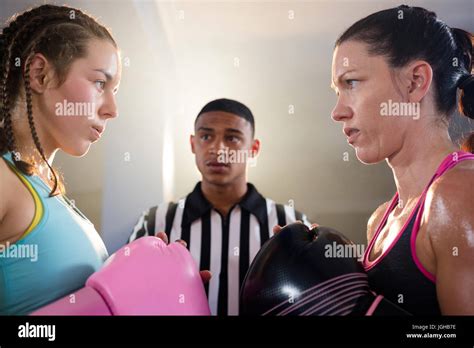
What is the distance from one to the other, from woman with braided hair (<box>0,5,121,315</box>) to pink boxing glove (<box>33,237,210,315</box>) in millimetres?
83

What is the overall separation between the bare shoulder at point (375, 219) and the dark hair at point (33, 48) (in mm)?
811

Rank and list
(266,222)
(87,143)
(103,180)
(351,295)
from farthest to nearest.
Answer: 1. (266,222)
2. (103,180)
3. (87,143)
4. (351,295)

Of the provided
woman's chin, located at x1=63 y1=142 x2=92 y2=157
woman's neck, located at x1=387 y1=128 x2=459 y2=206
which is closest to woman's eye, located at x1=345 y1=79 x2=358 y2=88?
woman's neck, located at x1=387 y1=128 x2=459 y2=206

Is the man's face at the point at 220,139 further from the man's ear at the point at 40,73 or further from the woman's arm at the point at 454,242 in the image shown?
the woman's arm at the point at 454,242

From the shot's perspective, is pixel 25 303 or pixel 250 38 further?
pixel 250 38

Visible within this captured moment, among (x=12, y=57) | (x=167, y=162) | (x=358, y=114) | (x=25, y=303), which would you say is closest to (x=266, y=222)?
(x=167, y=162)

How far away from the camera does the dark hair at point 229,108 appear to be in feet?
4.43

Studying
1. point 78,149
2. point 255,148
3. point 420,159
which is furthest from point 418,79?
point 78,149

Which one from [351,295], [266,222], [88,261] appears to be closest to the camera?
[351,295]

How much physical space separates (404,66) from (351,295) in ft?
1.79

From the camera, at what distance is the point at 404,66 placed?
1.13 meters

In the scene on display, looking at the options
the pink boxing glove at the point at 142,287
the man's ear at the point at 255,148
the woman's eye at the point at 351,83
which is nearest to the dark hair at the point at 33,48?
the pink boxing glove at the point at 142,287

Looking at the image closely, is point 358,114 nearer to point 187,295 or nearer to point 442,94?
point 442,94

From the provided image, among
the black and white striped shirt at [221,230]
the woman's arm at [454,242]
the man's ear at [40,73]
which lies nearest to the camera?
the woman's arm at [454,242]
